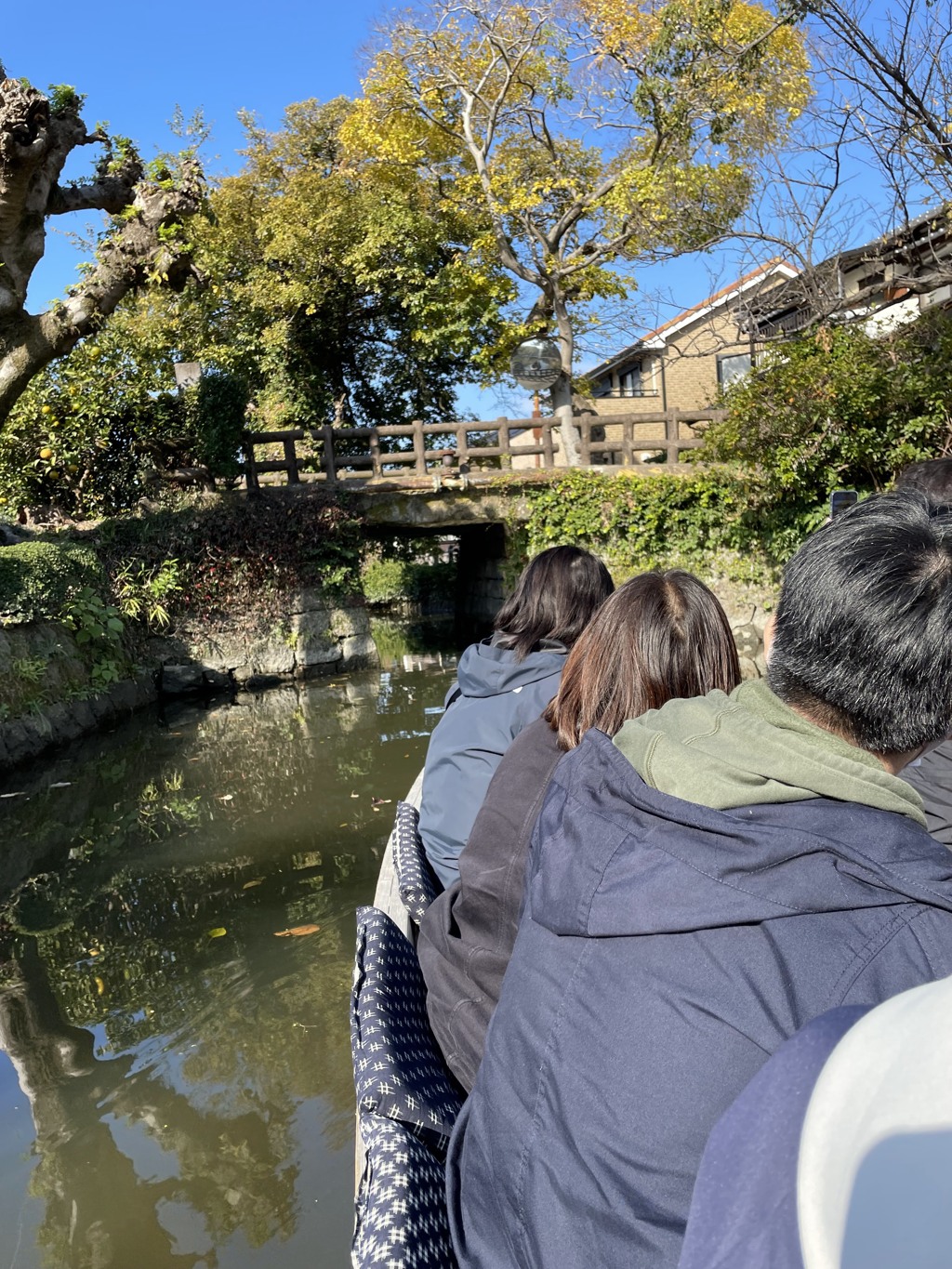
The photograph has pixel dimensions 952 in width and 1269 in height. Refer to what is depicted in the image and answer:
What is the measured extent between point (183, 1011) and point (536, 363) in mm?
16201

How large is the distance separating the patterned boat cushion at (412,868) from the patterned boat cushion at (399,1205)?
1.01m

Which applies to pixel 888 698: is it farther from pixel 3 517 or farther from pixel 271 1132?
pixel 3 517

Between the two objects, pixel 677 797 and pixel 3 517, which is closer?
pixel 677 797

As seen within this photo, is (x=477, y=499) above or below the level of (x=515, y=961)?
above

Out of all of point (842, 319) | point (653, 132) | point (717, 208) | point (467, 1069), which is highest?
point (653, 132)

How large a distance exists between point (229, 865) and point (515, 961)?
519 cm

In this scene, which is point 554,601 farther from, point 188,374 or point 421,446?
point 421,446

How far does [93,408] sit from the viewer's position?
14742 millimetres

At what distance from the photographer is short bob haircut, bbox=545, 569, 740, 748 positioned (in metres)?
1.99

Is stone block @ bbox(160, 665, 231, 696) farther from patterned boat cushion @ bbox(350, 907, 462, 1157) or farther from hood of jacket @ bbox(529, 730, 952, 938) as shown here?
hood of jacket @ bbox(529, 730, 952, 938)

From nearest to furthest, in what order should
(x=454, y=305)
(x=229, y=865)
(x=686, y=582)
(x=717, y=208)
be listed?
1. (x=686, y=582)
2. (x=229, y=865)
3. (x=717, y=208)
4. (x=454, y=305)

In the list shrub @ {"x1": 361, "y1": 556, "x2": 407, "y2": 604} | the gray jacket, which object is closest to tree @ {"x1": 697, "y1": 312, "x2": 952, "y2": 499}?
the gray jacket

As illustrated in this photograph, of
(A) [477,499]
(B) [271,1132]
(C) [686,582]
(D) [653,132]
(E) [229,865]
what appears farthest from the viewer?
(D) [653,132]

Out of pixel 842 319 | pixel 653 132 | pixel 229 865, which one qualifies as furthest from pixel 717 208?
pixel 229 865
